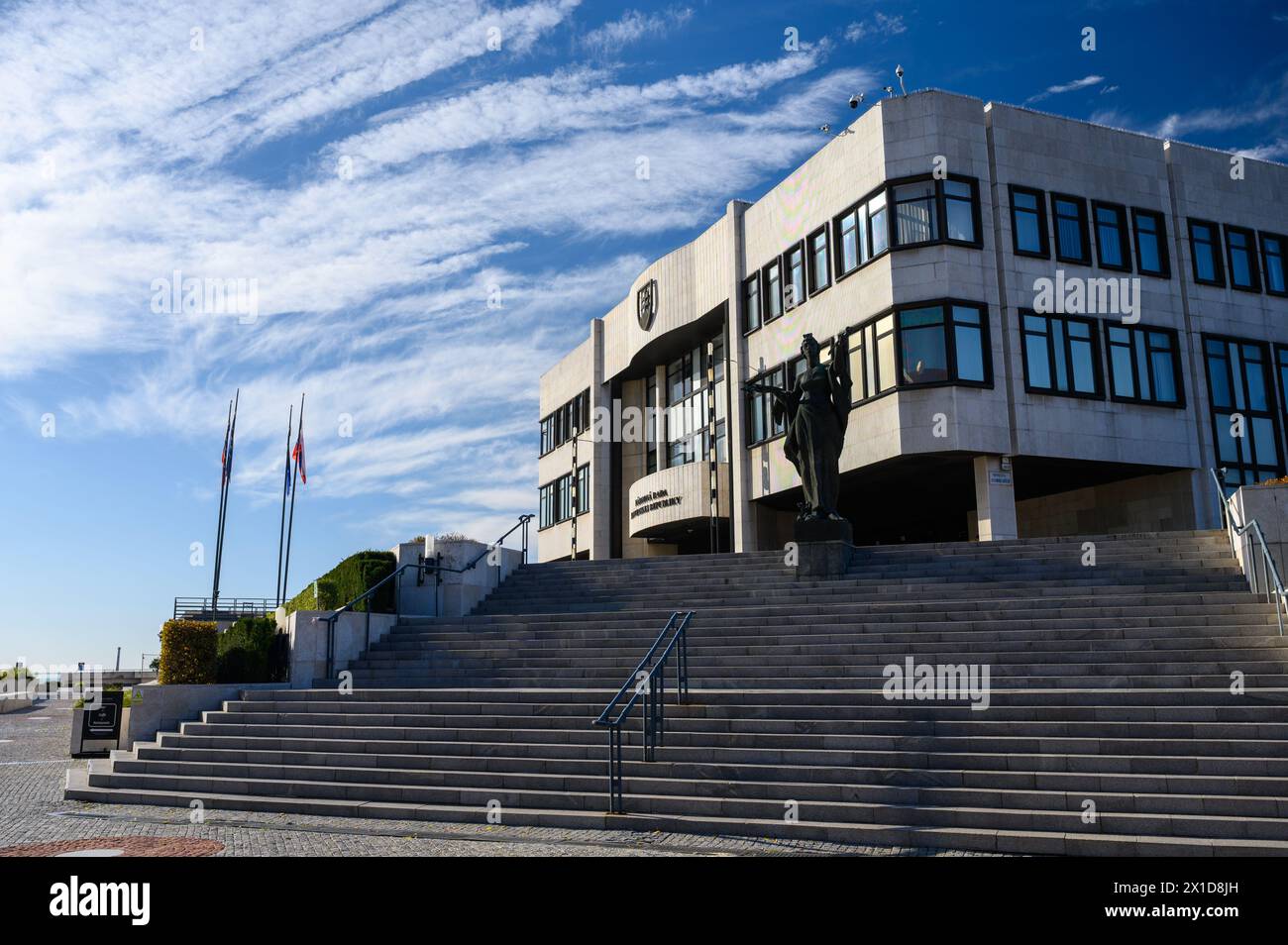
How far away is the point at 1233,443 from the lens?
26.3m

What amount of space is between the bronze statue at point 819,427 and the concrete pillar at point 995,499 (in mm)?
6616

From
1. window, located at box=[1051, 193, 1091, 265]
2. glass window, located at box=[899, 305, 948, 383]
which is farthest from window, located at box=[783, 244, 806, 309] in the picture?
window, located at box=[1051, 193, 1091, 265]

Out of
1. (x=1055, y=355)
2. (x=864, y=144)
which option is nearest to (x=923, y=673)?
(x=1055, y=355)

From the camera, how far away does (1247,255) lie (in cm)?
2770

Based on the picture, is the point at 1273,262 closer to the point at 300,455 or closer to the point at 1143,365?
the point at 1143,365

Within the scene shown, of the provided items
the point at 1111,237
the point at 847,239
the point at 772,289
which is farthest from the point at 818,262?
the point at 1111,237

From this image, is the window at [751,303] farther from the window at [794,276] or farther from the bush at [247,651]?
the bush at [247,651]

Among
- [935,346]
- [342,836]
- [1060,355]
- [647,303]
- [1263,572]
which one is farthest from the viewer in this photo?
[647,303]

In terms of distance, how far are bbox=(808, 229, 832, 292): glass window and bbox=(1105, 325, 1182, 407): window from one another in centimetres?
700

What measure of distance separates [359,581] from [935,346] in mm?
13798

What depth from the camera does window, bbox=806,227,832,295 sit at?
2733 cm
